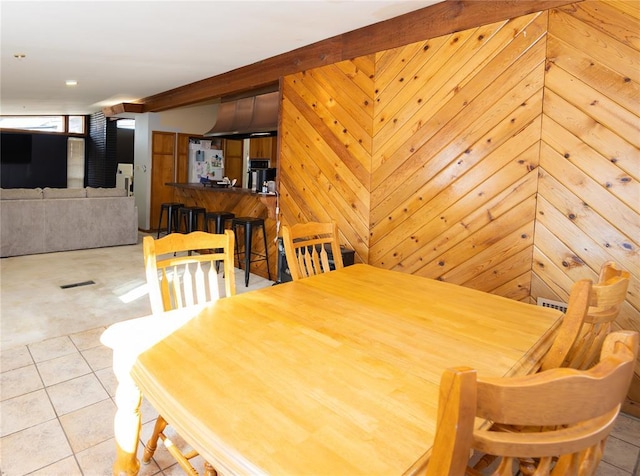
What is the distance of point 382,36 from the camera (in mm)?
3434

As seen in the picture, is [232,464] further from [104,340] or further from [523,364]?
[523,364]

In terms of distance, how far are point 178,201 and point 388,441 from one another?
720 cm

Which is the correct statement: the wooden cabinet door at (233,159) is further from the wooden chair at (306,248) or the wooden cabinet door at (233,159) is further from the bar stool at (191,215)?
the wooden chair at (306,248)

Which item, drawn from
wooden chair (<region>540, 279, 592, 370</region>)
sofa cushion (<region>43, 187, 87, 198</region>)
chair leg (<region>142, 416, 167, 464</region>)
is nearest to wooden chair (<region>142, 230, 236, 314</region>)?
chair leg (<region>142, 416, 167, 464</region>)

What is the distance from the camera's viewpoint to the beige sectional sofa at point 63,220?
5.64m

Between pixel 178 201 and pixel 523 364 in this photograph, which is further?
pixel 178 201

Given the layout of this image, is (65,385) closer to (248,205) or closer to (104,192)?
(248,205)

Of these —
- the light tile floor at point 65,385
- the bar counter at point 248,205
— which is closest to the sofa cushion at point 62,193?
the bar counter at point 248,205

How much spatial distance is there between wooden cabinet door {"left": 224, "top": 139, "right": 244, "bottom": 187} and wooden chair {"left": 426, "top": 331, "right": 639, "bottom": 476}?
8.62 metres

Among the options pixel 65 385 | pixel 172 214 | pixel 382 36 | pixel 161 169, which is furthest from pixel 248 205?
pixel 161 169

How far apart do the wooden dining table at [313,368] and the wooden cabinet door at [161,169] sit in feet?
23.2

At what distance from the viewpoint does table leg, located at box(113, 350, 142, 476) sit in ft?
3.99

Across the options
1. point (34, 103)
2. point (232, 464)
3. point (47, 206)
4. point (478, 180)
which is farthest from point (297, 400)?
point (34, 103)

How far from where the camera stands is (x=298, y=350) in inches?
47.6
